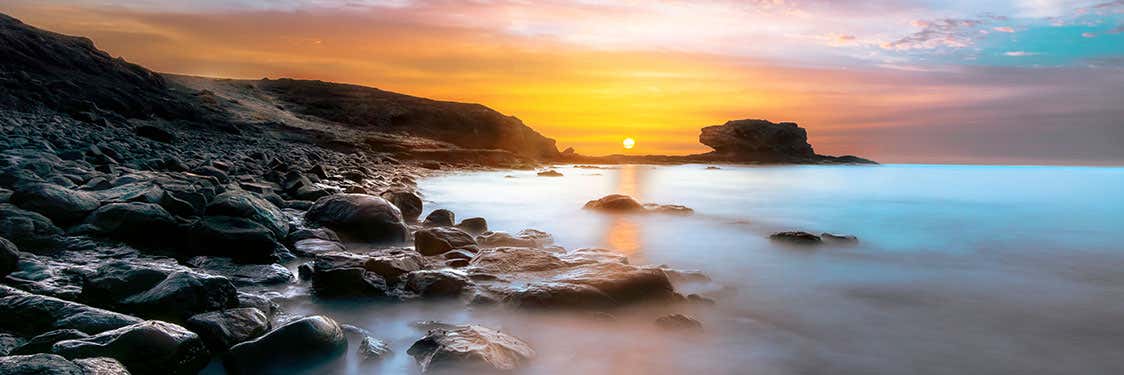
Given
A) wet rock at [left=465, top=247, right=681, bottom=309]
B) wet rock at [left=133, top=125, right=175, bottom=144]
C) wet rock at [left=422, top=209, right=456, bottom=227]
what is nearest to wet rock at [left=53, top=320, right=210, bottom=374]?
wet rock at [left=465, top=247, right=681, bottom=309]

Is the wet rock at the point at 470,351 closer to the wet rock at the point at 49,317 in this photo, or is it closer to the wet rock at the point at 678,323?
the wet rock at the point at 678,323

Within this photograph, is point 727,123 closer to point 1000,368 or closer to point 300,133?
point 300,133

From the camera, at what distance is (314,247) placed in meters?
5.87

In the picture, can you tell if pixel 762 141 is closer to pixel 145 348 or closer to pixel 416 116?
pixel 416 116

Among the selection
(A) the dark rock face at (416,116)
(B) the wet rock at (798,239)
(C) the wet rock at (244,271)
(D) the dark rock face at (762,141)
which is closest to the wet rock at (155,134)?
(C) the wet rock at (244,271)

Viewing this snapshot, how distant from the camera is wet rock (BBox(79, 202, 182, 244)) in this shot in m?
5.00

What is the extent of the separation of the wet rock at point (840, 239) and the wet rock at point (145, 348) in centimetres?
829

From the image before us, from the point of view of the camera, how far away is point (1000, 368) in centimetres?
386

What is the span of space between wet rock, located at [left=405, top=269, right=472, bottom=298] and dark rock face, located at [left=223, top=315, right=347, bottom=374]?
1.38 meters

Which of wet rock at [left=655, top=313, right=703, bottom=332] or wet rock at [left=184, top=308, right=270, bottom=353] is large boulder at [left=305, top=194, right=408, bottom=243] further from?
wet rock at [left=655, top=313, right=703, bottom=332]

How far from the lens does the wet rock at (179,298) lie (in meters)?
3.34

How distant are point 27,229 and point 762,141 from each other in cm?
10046

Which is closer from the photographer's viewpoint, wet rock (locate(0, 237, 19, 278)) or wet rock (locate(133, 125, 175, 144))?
wet rock (locate(0, 237, 19, 278))

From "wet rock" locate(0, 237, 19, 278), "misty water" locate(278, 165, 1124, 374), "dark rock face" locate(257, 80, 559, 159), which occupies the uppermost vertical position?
"dark rock face" locate(257, 80, 559, 159)
